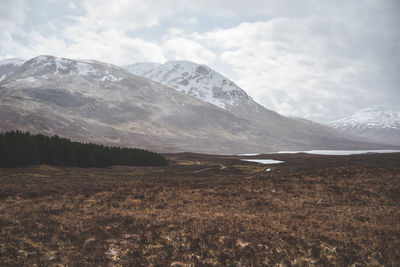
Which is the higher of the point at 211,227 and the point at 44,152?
the point at 44,152

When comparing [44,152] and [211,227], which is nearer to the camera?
[211,227]

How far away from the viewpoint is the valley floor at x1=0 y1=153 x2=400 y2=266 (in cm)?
1205

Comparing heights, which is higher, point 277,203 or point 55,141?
point 55,141

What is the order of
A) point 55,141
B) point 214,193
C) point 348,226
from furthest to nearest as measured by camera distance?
1. point 55,141
2. point 214,193
3. point 348,226

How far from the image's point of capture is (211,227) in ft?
50.9

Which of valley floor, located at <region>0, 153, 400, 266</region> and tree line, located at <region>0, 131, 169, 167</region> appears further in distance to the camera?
tree line, located at <region>0, 131, 169, 167</region>

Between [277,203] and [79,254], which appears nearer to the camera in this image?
[79,254]

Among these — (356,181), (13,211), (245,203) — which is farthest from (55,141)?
(356,181)

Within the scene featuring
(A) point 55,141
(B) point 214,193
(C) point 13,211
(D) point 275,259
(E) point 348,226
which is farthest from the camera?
(A) point 55,141

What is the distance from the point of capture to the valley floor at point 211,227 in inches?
474

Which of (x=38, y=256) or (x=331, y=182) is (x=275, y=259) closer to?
(x=38, y=256)

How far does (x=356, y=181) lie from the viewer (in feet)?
93.8

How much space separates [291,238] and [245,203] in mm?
10240

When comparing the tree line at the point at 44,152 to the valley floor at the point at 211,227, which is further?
the tree line at the point at 44,152
